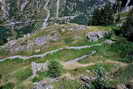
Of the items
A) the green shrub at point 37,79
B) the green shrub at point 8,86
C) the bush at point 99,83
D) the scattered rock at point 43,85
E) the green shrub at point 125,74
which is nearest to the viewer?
the bush at point 99,83

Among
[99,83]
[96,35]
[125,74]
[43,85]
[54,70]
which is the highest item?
[125,74]

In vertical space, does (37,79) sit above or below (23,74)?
above

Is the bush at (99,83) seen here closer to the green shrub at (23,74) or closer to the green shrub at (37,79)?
the green shrub at (37,79)

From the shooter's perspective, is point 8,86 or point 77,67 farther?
point 77,67

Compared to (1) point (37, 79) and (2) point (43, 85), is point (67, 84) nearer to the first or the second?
(2) point (43, 85)

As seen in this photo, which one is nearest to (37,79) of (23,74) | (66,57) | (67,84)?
(67,84)

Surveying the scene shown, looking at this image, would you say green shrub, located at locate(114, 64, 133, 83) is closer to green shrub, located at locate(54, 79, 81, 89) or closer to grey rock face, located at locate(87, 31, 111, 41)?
green shrub, located at locate(54, 79, 81, 89)

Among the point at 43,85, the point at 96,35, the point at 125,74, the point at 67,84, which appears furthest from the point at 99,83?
the point at 96,35

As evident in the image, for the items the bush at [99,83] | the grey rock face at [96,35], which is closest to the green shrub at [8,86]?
the bush at [99,83]

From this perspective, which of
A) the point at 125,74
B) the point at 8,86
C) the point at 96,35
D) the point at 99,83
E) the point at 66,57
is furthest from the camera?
the point at 96,35

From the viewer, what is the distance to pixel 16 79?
34.8 metres

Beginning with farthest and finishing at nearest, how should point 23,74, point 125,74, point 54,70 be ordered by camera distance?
1. point 23,74
2. point 54,70
3. point 125,74

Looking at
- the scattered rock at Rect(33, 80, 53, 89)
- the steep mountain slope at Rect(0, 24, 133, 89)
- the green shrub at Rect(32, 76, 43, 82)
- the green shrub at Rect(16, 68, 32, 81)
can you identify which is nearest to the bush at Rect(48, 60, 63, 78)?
the steep mountain slope at Rect(0, 24, 133, 89)

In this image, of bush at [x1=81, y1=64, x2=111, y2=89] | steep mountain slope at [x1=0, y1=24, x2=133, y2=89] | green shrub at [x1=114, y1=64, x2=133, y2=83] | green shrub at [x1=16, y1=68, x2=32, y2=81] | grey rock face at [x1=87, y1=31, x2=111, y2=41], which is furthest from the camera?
grey rock face at [x1=87, y1=31, x2=111, y2=41]
